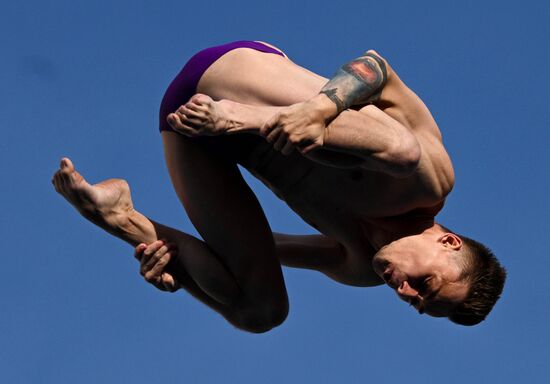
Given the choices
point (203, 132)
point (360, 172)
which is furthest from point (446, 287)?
point (203, 132)

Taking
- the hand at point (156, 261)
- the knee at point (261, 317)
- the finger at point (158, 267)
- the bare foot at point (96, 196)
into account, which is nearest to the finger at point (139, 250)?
the hand at point (156, 261)

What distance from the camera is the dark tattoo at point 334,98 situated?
738cm

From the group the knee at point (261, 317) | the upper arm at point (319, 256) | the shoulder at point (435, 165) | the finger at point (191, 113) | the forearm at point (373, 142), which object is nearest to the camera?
the finger at point (191, 113)

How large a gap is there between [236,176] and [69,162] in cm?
124

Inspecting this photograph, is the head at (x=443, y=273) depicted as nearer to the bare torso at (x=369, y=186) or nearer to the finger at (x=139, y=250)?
the bare torso at (x=369, y=186)

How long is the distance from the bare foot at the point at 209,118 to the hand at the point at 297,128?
0.11 meters

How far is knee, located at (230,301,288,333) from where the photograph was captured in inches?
333

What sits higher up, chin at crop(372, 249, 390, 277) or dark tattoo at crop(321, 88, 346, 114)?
dark tattoo at crop(321, 88, 346, 114)

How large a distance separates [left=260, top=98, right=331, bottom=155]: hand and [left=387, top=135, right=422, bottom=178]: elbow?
0.50 meters

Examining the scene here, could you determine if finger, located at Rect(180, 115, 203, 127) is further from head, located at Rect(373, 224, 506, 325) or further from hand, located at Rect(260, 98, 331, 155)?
head, located at Rect(373, 224, 506, 325)

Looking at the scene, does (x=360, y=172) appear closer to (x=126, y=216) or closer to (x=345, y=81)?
(x=345, y=81)

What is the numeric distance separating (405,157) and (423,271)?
1115 millimetres

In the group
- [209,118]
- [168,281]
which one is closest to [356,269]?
[168,281]

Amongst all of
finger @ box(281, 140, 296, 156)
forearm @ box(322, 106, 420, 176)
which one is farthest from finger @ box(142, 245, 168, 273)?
forearm @ box(322, 106, 420, 176)
